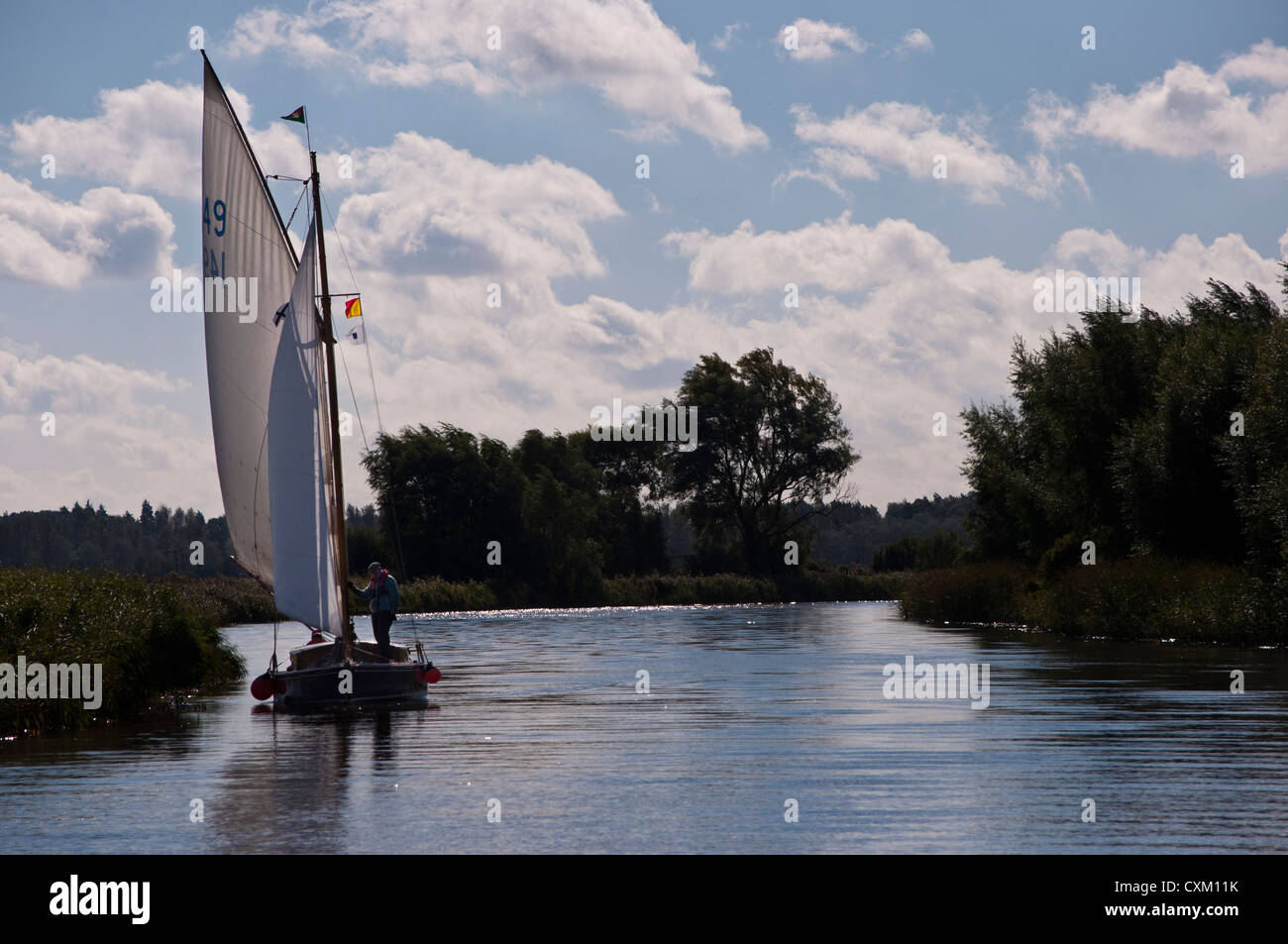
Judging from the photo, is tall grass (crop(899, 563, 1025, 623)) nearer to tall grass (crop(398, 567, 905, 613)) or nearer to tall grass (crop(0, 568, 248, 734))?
tall grass (crop(398, 567, 905, 613))

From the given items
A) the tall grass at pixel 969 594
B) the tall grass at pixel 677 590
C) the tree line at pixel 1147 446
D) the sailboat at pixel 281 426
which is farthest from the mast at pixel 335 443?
the tall grass at pixel 677 590

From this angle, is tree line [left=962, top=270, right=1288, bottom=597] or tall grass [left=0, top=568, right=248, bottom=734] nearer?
tall grass [left=0, top=568, right=248, bottom=734]

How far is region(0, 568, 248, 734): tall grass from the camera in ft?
76.4

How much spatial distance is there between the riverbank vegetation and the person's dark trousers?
25470 millimetres

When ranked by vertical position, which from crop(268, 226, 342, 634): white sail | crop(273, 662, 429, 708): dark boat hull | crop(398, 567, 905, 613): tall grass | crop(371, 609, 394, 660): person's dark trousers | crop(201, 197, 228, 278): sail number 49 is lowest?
crop(398, 567, 905, 613): tall grass

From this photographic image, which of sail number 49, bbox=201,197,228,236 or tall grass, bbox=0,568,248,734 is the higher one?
sail number 49, bbox=201,197,228,236

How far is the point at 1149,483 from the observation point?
49.8 meters

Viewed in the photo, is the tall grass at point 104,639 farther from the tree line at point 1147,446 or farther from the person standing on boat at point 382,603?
the tree line at point 1147,446

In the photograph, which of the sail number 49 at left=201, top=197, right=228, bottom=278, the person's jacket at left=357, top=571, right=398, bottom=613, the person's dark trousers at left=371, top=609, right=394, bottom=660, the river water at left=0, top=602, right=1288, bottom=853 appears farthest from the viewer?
the sail number 49 at left=201, top=197, right=228, bottom=278

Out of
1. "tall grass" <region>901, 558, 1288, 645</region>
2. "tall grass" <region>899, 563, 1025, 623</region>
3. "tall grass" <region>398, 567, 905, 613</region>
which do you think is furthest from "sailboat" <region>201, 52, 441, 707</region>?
"tall grass" <region>398, 567, 905, 613</region>

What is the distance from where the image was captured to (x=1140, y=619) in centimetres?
4772

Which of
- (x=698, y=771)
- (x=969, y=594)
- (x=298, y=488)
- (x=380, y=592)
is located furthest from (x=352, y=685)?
(x=969, y=594)
